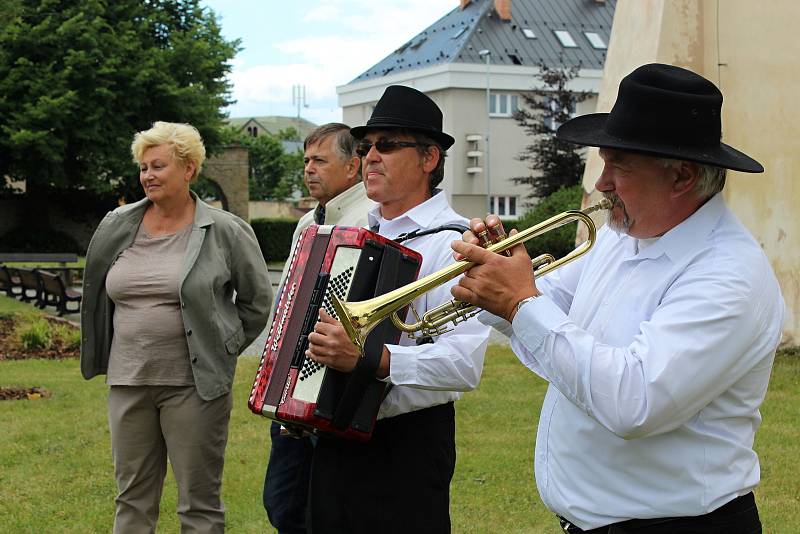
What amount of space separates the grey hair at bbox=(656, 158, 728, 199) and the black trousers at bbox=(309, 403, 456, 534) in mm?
1682

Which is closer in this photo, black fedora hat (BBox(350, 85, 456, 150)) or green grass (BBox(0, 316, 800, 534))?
black fedora hat (BBox(350, 85, 456, 150))

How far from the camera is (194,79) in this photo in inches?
1681

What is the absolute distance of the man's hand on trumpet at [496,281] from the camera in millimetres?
2834

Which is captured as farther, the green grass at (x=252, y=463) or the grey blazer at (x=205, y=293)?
the green grass at (x=252, y=463)

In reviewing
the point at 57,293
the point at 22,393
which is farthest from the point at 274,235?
the point at 22,393

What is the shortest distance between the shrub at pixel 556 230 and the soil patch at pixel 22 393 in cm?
1194

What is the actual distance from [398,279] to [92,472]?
4.84m

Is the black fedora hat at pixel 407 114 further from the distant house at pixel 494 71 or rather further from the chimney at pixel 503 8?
the chimney at pixel 503 8

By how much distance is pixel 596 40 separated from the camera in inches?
2375

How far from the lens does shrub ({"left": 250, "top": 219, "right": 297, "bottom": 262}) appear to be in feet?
144

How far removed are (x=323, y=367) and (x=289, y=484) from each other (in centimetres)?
139

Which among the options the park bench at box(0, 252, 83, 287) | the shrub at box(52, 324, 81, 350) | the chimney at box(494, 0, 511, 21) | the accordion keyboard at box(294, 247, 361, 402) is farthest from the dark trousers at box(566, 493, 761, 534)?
the chimney at box(494, 0, 511, 21)

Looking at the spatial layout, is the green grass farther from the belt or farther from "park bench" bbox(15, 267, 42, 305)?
"park bench" bbox(15, 267, 42, 305)

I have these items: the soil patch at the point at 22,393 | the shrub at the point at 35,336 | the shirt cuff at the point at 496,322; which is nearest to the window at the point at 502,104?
the shrub at the point at 35,336
